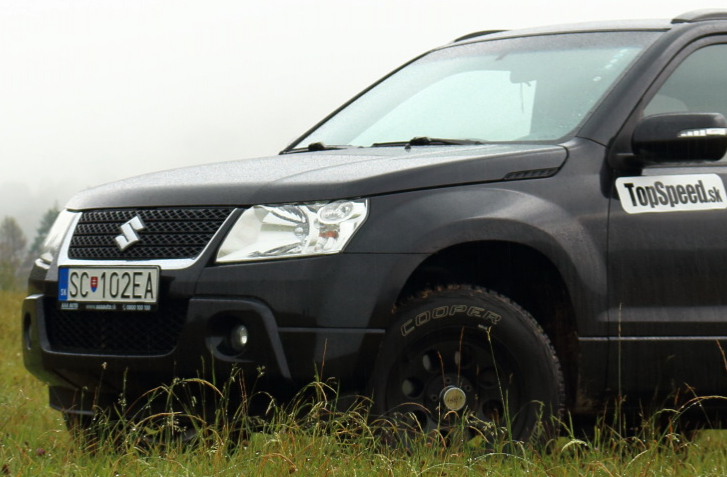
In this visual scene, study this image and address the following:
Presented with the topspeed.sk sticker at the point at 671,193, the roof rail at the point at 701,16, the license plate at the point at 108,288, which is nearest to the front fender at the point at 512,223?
the topspeed.sk sticker at the point at 671,193

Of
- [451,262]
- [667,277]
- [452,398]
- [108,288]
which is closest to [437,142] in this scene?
[451,262]

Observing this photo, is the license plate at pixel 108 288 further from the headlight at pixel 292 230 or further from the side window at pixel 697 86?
the side window at pixel 697 86

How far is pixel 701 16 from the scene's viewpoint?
209 inches

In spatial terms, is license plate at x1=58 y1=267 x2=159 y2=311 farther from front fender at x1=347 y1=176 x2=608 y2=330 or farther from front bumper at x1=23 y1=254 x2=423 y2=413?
front fender at x1=347 y1=176 x2=608 y2=330

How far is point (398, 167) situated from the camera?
4.38 metres

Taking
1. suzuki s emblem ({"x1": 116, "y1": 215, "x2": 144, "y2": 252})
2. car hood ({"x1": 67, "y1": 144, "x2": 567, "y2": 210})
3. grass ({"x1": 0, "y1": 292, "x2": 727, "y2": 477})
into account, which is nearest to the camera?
grass ({"x1": 0, "y1": 292, "x2": 727, "y2": 477})

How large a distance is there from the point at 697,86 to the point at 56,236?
257 cm

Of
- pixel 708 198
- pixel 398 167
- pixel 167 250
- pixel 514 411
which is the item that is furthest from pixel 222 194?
pixel 708 198

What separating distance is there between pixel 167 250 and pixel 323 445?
92cm

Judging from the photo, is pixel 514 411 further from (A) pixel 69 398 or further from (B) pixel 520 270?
(A) pixel 69 398

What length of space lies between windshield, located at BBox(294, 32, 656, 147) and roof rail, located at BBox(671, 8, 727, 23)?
19 cm

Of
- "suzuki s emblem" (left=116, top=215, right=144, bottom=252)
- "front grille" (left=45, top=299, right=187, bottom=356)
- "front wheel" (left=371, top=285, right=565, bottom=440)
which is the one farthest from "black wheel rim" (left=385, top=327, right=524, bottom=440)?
"suzuki s emblem" (left=116, top=215, right=144, bottom=252)

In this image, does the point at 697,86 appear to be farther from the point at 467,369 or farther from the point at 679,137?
the point at 467,369

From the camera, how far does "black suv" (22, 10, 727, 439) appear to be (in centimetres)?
423
